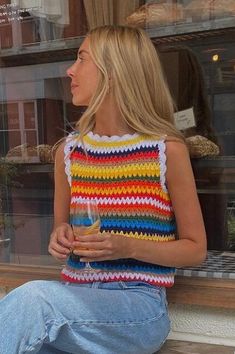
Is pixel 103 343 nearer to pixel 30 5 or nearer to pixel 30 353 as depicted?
pixel 30 353

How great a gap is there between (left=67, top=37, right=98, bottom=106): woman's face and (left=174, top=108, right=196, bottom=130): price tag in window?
0.94 m

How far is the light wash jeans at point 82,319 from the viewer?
1455mm

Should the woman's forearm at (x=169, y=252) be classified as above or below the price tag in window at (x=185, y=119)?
below

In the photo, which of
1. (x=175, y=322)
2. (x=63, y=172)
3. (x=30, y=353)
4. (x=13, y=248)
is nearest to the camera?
(x=30, y=353)

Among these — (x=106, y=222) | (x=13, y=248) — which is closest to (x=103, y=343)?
(x=106, y=222)

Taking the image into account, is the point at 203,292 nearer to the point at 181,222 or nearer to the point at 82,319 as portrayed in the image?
the point at 181,222

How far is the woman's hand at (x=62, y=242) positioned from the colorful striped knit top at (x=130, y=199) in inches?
3.2

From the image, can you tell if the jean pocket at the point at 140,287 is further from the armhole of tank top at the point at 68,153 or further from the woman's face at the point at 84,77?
the woman's face at the point at 84,77

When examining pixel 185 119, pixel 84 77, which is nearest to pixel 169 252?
pixel 84 77

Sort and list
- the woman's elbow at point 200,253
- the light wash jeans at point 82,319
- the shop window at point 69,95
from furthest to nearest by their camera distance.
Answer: the shop window at point 69,95 → the woman's elbow at point 200,253 → the light wash jeans at point 82,319

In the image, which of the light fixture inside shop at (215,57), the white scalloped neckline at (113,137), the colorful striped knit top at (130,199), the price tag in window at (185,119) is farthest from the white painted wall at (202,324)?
the light fixture inside shop at (215,57)

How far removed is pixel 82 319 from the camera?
1517 millimetres

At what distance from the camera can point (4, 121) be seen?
2.90 meters

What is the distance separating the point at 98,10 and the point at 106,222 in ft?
5.03
